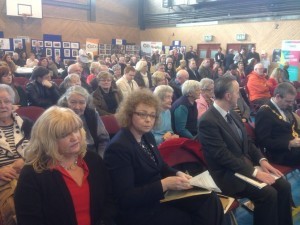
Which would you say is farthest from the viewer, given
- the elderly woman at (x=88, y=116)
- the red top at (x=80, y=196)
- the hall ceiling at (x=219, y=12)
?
the hall ceiling at (x=219, y=12)

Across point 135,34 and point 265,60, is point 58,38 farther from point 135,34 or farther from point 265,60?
point 265,60

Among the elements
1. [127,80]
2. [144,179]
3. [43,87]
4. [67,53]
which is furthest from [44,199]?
[67,53]

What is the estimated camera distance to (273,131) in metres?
3.19

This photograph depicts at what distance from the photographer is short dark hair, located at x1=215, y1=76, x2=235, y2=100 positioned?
2.67 m

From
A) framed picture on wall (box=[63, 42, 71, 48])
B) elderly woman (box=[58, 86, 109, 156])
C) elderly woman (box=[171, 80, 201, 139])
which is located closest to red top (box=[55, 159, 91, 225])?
elderly woman (box=[58, 86, 109, 156])

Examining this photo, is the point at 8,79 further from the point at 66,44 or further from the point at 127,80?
the point at 66,44

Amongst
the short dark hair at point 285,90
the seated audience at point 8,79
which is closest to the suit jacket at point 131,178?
the short dark hair at point 285,90

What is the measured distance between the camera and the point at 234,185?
2502 millimetres

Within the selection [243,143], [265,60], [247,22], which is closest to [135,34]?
[247,22]

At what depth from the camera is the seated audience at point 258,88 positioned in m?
6.50

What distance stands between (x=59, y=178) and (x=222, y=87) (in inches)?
64.6

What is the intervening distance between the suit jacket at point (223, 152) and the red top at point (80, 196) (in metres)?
1.18

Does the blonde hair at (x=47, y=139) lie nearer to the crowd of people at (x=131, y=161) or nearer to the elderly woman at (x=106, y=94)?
the crowd of people at (x=131, y=161)

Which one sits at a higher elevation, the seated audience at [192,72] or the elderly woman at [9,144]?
the seated audience at [192,72]
